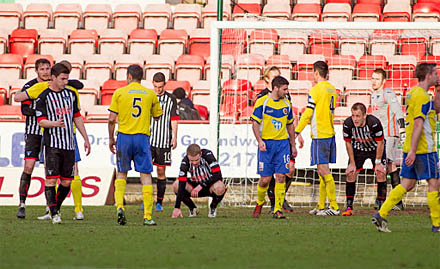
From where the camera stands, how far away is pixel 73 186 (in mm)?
8656

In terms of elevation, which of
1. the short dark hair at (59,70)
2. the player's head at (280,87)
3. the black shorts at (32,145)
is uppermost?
the short dark hair at (59,70)

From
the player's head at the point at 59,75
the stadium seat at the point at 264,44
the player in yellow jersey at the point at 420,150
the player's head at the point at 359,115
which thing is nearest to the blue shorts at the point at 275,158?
the player's head at the point at 359,115

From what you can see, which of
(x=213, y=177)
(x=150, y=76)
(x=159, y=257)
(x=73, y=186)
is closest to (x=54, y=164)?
(x=73, y=186)

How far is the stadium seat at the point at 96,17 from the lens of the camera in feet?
59.5

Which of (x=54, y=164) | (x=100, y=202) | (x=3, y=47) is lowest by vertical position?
(x=100, y=202)

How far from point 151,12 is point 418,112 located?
12.1 metres

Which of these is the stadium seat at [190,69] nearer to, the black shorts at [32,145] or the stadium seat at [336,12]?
the stadium seat at [336,12]

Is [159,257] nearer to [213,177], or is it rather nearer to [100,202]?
[213,177]

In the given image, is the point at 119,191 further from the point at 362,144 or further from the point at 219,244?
the point at 362,144

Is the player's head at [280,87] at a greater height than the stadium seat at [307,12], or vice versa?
the stadium seat at [307,12]

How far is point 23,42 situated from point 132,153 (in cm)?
→ 1055

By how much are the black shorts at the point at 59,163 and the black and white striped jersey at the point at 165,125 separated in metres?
2.71

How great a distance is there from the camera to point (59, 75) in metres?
7.89

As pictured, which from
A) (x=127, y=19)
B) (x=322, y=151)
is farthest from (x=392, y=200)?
(x=127, y=19)
